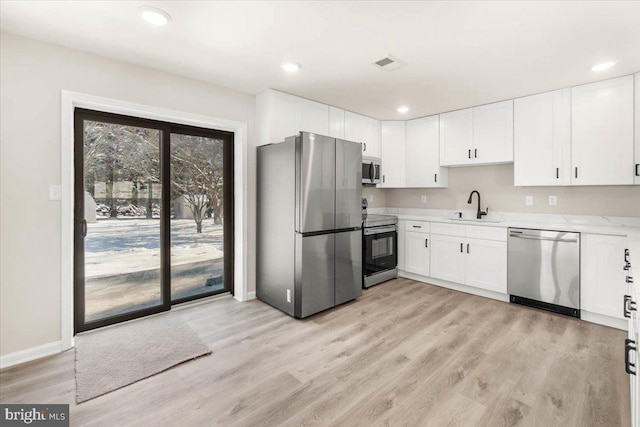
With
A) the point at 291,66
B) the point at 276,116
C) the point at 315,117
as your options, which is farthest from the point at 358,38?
the point at 315,117

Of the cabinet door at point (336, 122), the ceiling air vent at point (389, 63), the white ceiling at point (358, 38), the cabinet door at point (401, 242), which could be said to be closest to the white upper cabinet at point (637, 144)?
the white ceiling at point (358, 38)

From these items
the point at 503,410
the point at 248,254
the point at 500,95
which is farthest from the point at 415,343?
the point at 500,95

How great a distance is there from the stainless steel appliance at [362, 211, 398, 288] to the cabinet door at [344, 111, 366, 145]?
1.16m

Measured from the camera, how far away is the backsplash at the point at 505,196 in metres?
3.31

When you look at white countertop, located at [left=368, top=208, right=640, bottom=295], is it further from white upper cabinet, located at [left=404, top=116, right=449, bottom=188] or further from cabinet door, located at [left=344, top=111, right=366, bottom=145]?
cabinet door, located at [left=344, top=111, right=366, bottom=145]

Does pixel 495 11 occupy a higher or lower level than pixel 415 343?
higher

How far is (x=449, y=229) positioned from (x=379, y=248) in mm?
990

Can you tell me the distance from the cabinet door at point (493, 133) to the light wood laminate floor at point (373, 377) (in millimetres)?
1985

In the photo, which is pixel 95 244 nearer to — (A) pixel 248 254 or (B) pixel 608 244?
(A) pixel 248 254

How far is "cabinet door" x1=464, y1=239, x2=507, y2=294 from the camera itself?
143 inches

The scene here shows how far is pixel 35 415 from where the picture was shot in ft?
5.93

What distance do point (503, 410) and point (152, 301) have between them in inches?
129

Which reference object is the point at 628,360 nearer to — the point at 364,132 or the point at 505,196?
the point at 505,196

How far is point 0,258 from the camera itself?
2271mm
